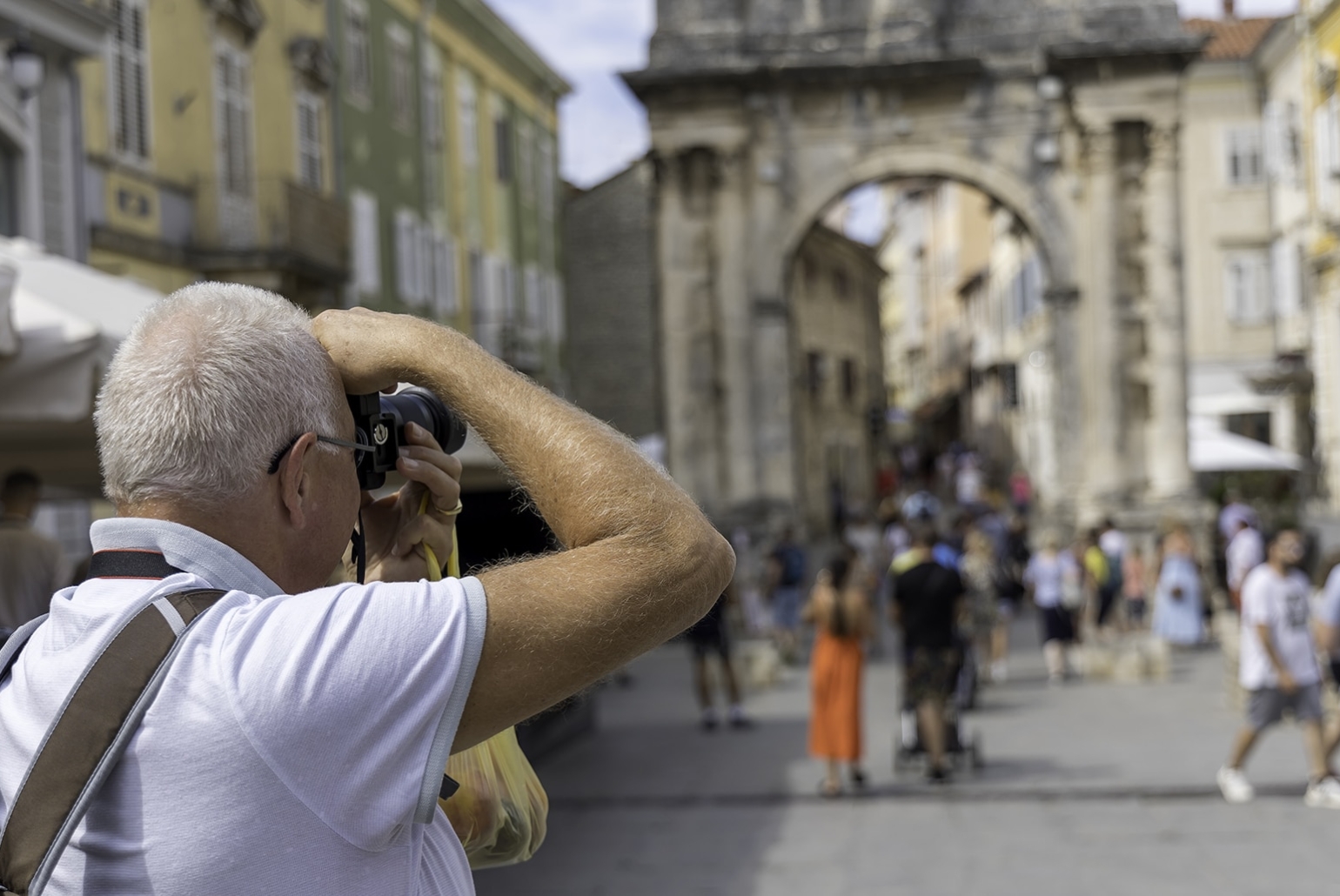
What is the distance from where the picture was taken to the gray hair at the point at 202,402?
1816 mm

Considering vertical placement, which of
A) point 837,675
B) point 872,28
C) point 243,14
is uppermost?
point 243,14

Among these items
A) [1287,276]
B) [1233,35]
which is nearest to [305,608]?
[1287,276]

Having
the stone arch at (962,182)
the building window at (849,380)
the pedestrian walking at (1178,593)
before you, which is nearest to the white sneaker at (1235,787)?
the pedestrian walking at (1178,593)

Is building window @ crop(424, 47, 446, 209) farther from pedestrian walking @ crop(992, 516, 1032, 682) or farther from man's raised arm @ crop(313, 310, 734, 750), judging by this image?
man's raised arm @ crop(313, 310, 734, 750)

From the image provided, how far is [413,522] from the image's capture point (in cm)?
227

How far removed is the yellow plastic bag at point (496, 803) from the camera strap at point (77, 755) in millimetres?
606

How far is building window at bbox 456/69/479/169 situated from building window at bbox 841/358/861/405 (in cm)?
1981

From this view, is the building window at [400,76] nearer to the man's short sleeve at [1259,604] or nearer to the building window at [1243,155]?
the building window at [1243,155]

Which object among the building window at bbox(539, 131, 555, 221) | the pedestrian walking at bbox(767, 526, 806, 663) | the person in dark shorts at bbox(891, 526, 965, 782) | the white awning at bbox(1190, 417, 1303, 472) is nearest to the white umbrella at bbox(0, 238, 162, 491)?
the person in dark shorts at bbox(891, 526, 965, 782)

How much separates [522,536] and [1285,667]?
19.1 ft

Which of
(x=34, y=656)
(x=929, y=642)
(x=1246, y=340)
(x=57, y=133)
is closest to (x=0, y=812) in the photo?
(x=34, y=656)

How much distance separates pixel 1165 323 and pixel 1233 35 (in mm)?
26004

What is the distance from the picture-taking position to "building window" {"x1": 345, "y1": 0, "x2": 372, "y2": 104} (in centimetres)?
2927

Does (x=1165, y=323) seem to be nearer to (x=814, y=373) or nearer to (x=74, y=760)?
(x=74, y=760)
